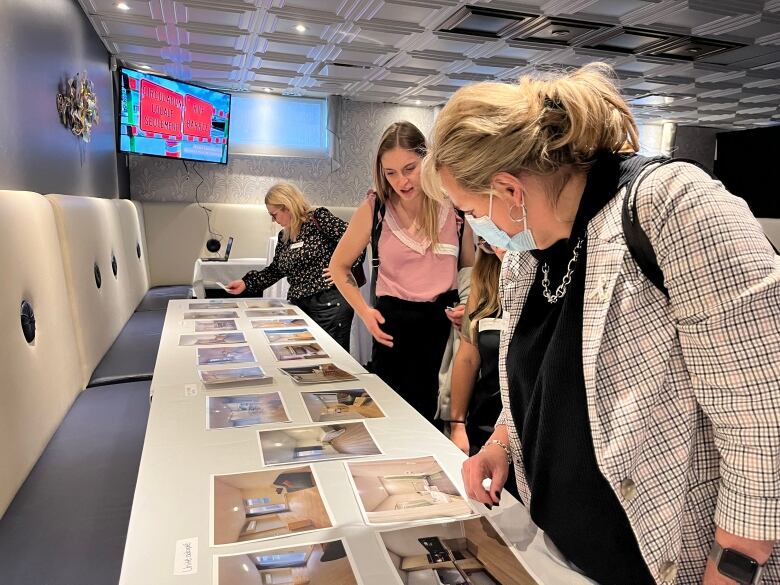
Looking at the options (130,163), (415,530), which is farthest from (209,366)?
(130,163)

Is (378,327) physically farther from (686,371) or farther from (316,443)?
(686,371)

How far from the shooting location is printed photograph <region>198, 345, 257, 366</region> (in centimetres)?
171

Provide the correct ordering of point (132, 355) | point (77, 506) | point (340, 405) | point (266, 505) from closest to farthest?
1. point (266, 505)
2. point (77, 506)
3. point (340, 405)
4. point (132, 355)

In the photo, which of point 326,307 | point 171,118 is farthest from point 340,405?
point 171,118

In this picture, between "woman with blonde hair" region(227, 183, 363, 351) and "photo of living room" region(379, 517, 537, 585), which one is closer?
Result: "photo of living room" region(379, 517, 537, 585)

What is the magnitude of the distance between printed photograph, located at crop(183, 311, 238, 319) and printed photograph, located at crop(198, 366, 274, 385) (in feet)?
2.86

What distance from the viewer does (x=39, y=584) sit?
3.16 ft

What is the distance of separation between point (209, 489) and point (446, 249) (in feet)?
3.99

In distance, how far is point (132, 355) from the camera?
2422mm

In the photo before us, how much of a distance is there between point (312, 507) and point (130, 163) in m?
6.31

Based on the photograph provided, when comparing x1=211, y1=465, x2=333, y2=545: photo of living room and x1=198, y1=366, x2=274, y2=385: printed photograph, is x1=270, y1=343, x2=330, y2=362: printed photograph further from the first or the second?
x1=211, y1=465, x2=333, y2=545: photo of living room

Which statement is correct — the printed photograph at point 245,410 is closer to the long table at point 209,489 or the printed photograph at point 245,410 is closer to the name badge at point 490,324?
the long table at point 209,489

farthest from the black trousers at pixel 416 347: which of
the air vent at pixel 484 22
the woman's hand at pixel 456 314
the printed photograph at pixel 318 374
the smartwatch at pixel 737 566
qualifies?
the air vent at pixel 484 22

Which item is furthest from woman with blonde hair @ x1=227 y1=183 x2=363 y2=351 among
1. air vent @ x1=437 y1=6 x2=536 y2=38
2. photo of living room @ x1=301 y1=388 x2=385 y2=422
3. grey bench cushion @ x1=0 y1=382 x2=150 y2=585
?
air vent @ x1=437 y1=6 x2=536 y2=38
